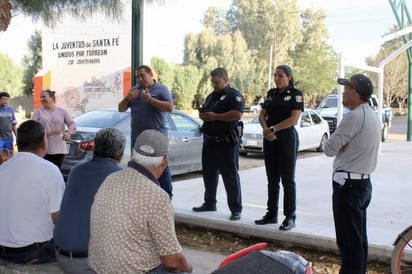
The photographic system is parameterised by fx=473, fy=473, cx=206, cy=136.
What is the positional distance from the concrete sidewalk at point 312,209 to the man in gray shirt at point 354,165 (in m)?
1.00

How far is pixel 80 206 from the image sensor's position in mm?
2916

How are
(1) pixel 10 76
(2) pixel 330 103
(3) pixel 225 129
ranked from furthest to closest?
(1) pixel 10 76, (2) pixel 330 103, (3) pixel 225 129

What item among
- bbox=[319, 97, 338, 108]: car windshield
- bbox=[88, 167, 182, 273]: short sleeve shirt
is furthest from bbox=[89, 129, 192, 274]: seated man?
bbox=[319, 97, 338, 108]: car windshield

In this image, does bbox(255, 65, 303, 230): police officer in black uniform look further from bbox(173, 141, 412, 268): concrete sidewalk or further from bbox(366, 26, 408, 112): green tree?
bbox(366, 26, 408, 112): green tree

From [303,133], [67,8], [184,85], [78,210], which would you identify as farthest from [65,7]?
[184,85]

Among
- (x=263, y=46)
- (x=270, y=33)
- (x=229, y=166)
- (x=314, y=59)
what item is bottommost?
(x=229, y=166)

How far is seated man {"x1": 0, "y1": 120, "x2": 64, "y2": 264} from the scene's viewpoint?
3.11 metres

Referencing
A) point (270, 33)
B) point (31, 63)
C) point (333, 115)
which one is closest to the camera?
point (333, 115)

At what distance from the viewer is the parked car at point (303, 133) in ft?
43.2

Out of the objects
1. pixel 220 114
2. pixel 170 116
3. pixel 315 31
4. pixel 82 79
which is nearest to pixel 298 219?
pixel 220 114

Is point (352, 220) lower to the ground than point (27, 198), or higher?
lower

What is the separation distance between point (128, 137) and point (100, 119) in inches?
29.6

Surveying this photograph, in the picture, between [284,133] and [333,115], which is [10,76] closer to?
[333,115]

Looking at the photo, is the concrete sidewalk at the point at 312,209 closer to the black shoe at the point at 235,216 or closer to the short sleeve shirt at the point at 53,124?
the black shoe at the point at 235,216
